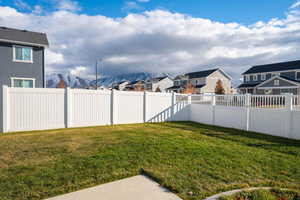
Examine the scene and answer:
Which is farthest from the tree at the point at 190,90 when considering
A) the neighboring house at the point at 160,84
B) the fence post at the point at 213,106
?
the fence post at the point at 213,106

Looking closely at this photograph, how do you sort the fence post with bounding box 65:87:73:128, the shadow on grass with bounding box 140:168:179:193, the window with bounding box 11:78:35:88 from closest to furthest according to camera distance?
the shadow on grass with bounding box 140:168:179:193 < the fence post with bounding box 65:87:73:128 < the window with bounding box 11:78:35:88

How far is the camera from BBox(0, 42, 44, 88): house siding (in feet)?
39.4

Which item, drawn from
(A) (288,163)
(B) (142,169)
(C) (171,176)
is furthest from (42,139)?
(A) (288,163)

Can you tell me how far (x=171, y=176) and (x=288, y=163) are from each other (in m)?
2.69

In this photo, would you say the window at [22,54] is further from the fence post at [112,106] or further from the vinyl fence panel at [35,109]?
the fence post at [112,106]

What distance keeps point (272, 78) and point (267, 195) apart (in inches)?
1109

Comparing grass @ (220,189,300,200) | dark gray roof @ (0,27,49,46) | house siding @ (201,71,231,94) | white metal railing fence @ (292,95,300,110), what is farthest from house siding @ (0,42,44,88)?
house siding @ (201,71,231,94)

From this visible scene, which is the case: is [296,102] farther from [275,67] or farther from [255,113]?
[275,67]

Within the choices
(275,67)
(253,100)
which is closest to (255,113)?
(253,100)

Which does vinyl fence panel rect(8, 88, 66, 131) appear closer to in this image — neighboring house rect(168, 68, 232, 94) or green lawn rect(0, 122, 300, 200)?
green lawn rect(0, 122, 300, 200)

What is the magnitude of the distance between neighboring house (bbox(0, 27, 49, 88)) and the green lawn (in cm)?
902

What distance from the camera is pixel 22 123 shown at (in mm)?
6859

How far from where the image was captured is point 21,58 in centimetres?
1250

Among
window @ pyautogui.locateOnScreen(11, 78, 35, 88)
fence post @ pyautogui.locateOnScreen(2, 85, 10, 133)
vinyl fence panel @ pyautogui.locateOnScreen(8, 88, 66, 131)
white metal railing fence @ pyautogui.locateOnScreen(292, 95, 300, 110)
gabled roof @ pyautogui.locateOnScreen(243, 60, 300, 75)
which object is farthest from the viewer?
gabled roof @ pyautogui.locateOnScreen(243, 60, 300, 75)
